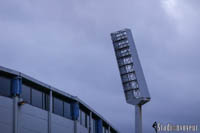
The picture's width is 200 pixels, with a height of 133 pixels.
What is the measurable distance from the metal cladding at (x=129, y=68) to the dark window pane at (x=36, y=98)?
7.76 meters

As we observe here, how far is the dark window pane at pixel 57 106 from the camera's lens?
4641 cm

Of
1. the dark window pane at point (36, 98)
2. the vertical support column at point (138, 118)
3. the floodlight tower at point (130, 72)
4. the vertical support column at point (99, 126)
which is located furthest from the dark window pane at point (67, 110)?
the vertical support column at point (99, 126)

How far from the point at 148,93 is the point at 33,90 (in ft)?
32.9

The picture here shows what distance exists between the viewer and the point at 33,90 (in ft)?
140

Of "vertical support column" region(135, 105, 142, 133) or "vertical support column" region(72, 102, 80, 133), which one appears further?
"vertical support column" region(72, 102, 80, 133)

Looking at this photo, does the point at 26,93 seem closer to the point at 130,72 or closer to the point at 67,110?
the point at 67,110

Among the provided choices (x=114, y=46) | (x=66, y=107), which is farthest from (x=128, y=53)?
(x=66, y=107)

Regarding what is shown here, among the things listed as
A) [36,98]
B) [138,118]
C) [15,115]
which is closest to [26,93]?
Result: [36,98]

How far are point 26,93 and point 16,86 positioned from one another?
256 centimetres

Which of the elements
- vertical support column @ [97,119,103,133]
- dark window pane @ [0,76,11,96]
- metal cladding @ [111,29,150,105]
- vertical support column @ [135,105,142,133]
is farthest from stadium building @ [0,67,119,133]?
vertical support column @ [135,105,142,133]

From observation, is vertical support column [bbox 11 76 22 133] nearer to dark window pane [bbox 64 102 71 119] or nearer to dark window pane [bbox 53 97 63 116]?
dark window pane [bbox 53 97 63 116]

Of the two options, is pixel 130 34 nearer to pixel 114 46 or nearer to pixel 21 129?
pixel 114 46

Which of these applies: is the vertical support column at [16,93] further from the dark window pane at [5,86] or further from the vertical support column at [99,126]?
the vertical support column at [99,126]

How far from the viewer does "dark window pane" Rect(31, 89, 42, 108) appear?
42.1m
